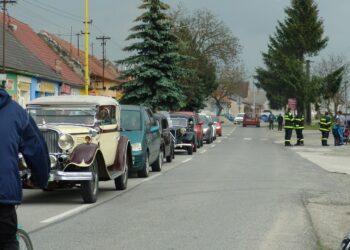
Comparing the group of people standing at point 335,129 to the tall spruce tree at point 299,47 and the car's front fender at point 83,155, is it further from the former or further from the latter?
the tall spruce tree at point 299,47

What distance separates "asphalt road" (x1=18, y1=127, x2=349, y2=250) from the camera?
7.78 m

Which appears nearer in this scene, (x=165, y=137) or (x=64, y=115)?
(x=64, y=115)

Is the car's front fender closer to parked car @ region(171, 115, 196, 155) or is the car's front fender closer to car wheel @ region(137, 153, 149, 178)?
car wheel @ region(137, 153, 149, 178)

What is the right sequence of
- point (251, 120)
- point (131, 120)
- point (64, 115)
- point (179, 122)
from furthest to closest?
point (251, 120) → point (179, 122) → point (131, 120) → point (64, 115)

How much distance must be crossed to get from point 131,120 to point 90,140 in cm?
529

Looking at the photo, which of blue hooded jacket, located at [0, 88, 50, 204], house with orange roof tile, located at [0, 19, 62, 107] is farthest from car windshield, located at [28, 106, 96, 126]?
house with orange roof tile, located at [0, 19, 62, 107]

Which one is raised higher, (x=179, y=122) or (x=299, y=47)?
(x=299, y=47)

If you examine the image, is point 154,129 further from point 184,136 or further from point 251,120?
point 251,120

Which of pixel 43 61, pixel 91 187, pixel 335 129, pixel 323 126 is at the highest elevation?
pixel 43 61

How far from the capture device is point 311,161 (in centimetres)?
2236

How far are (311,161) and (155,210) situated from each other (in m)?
13.0

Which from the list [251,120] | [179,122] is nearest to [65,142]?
[179,122]

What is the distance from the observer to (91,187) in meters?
11.0

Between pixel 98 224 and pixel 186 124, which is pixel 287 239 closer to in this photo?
pixel 98 224
